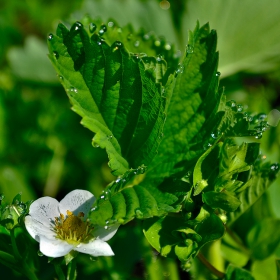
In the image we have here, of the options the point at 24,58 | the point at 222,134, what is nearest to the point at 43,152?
Answer: the point at 24,58

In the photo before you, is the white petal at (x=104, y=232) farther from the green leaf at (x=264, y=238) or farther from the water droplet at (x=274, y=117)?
the water droplet at (x=274, y=117)

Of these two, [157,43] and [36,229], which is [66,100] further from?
[36,229]

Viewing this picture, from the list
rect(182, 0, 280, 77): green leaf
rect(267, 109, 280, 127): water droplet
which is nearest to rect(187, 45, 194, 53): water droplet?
rect(267, 109, 280, 127): water droplet

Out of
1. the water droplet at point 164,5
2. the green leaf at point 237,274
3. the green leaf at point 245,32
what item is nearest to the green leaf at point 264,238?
the green leaf at point 237,274

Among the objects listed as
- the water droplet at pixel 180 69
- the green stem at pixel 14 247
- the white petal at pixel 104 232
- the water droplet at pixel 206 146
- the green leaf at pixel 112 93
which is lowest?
the green stem at pixel 14 247

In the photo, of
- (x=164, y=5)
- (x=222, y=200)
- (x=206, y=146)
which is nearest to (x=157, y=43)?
(x=206, y=146)

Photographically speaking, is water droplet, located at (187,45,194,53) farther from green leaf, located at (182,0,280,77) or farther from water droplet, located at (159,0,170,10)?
water droplet, located at (159,0,170,10)
